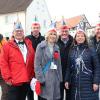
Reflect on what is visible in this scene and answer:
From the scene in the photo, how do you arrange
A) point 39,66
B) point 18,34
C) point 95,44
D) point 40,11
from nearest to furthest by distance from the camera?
point 39,66
point 18,34
point 95,44
point 40,11

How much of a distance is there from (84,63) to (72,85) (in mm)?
528

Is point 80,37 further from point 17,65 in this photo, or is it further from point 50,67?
point 17,65

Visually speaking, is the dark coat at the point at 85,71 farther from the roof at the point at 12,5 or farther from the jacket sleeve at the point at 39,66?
the roof at the point at 12,5

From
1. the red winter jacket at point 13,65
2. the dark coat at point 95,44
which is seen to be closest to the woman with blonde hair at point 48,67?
the red winter jacket at point 13,65

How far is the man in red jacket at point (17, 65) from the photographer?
274 inches

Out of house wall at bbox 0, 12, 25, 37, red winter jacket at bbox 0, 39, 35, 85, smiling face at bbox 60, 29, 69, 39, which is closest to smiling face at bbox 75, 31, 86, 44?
smiling face at bbox 60, 29, 69, 39

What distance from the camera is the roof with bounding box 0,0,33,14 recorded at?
5503cm

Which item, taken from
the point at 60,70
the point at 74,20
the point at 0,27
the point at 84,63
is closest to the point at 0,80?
the point at 60,70

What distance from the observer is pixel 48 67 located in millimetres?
6832

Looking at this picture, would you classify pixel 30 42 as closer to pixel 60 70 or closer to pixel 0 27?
pixel 60 70

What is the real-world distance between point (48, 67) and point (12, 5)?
49.7 m

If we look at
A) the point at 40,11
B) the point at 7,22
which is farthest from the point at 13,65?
the point at 40,11

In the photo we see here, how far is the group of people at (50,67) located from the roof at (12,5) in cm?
4796

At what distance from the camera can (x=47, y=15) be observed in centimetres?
6088
